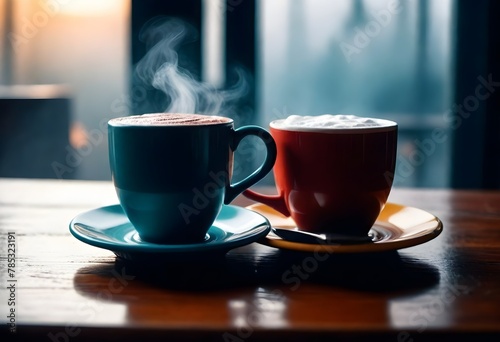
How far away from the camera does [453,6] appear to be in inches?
88.0

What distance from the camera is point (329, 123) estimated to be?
711 millimetres

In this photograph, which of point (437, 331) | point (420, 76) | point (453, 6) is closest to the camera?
point (437, 331)

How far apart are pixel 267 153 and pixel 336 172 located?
8cm

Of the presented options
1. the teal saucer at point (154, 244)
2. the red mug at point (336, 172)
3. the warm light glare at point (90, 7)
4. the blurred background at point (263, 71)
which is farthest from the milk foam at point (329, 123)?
the warm light glare at point (90, 7)

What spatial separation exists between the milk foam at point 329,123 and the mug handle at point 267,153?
0.03 metres

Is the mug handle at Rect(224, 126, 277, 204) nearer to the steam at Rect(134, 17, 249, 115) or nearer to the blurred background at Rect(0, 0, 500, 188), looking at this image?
the steam at Rect(134, 17, 249, 115)

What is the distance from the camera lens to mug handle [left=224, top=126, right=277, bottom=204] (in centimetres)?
68

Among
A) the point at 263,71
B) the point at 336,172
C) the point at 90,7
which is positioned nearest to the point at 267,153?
the point at 336,172

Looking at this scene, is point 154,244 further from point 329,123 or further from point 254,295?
point 329,123

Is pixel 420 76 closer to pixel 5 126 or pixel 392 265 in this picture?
pixel 5 126

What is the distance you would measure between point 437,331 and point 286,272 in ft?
0.61

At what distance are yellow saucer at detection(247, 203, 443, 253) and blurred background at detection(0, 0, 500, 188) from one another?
1351 millimetres

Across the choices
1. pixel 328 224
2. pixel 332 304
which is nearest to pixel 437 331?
pixel 332 304

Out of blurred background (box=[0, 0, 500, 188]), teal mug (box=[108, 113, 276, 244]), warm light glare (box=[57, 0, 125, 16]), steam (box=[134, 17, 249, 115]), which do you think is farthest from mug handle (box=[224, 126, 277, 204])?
warm light glare (box=[57, 0, 125, 16])
